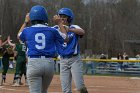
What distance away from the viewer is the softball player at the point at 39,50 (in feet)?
22.0

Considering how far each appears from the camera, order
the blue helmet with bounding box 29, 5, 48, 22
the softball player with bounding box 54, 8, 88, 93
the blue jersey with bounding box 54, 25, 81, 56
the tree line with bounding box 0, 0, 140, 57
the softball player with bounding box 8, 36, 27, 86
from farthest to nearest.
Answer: the tree line with bounding box 0, 0, 140, 57, the softball player with bounding box 8, 36, 27, 86, the blue jersey with bounding box 54, 25, 81, 56, the softball player with bounding box 54, 8, 88, 93, the blue helmet with bounding box 29, 5, 48, 22

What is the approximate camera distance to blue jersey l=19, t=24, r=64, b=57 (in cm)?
677

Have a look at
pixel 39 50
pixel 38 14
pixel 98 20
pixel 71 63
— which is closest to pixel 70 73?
pixel 71 63

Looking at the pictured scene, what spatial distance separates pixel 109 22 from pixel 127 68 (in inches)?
1395

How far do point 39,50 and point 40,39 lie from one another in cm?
16

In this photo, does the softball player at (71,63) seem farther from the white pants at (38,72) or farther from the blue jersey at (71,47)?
the white pants at (38,72)

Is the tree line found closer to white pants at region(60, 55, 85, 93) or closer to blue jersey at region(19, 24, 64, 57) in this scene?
white pants at region(60, 55, 85, 93)

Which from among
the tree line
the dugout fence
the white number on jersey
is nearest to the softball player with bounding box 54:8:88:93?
the white number on jersey

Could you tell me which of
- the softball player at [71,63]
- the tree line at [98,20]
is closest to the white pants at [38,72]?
the softball player at [71,63]

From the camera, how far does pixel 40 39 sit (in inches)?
266

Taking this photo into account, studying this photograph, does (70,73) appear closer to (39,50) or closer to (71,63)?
(71,63)

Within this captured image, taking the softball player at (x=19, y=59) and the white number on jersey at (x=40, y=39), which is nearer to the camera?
the white number on jersey at (x=40, y=39)

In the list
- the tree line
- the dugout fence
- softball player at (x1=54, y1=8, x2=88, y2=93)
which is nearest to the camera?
softball player at (x1=54, y1=8, x2=88, y2=93)

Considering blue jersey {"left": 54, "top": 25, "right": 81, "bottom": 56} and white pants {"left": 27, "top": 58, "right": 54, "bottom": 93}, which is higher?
blue jersey {"left": 54, "top": 25, "right": 81, "bottom": 56}
